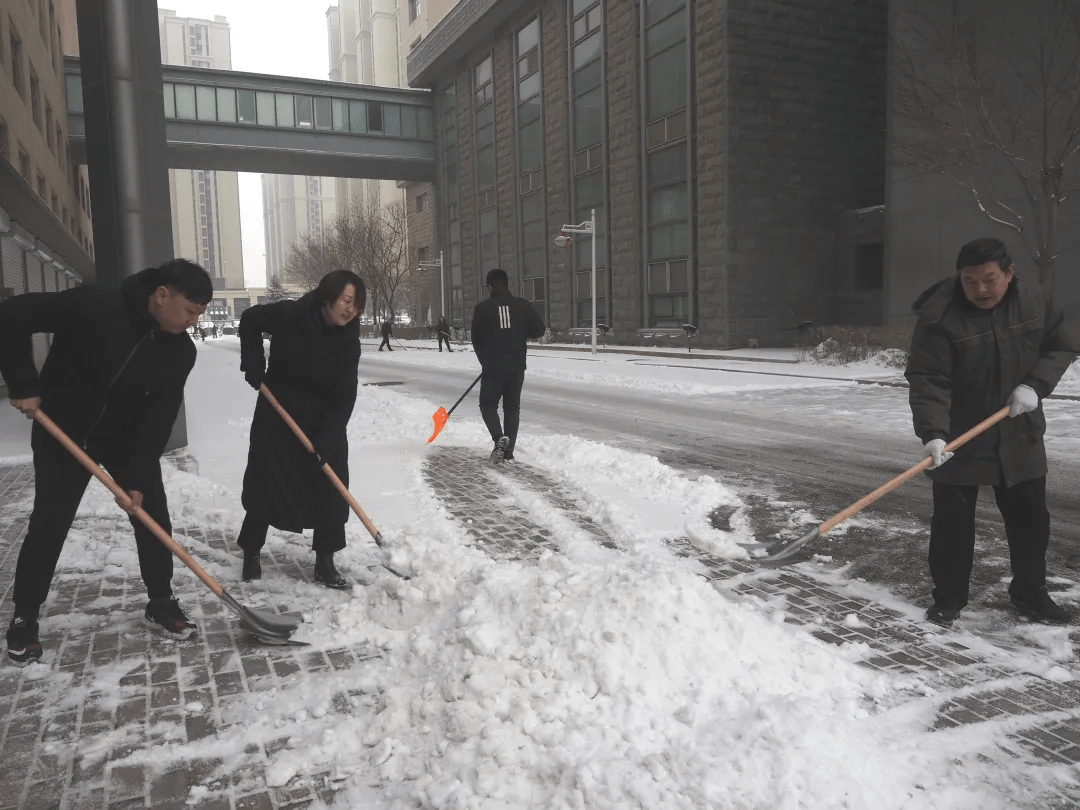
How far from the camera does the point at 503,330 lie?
8.26 metres

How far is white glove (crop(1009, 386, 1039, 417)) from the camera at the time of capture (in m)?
3.75

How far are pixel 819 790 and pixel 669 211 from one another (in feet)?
96.8

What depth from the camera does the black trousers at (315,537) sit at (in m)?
4.60

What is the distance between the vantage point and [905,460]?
26.1 ft

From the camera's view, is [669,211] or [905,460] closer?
[905,460]

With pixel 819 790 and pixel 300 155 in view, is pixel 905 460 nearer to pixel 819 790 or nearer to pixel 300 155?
pixel 819 790

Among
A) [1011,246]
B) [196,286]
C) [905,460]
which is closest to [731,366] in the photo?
[1011,246]

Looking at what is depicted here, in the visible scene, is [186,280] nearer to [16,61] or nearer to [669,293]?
[16,61]

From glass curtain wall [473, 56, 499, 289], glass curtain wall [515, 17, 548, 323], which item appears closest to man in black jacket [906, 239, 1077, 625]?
glass curtain wall [515, 17, 548, 323]

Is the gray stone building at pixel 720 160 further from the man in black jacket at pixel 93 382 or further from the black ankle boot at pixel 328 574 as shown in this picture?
the man in black jacket at pixel 93 382

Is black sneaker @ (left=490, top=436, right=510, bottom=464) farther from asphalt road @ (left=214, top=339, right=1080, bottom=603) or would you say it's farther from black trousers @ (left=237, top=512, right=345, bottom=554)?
black trousers @ (left=237, top=512, right=345, bottom=554)

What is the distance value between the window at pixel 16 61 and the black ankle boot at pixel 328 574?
21398 millimetres

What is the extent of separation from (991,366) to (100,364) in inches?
159

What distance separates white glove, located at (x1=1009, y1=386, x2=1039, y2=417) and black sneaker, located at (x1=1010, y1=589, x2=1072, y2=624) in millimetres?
911
